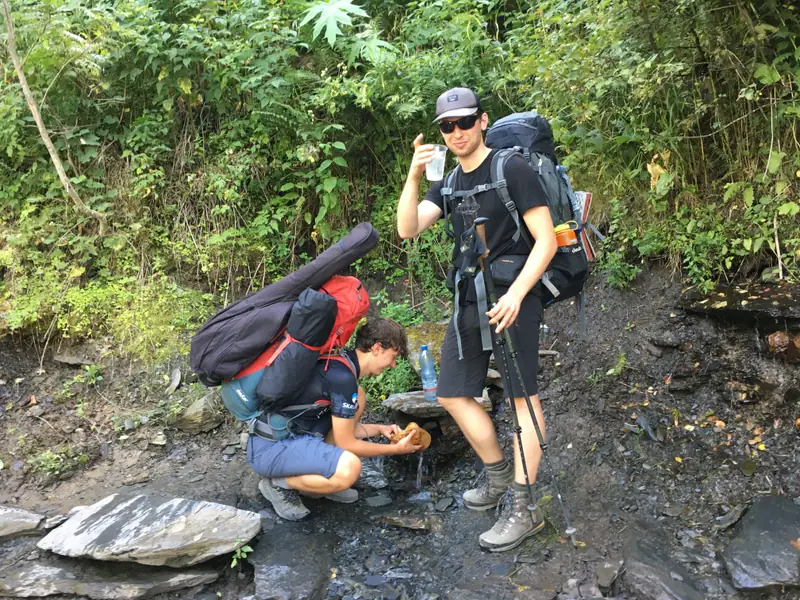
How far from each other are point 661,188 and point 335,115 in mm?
3434

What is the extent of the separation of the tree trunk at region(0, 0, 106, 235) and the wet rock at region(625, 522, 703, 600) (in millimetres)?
5902

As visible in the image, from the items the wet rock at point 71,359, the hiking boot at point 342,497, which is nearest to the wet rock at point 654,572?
the hiking boot at point 342,497

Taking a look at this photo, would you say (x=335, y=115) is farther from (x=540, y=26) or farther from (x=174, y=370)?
(x=174, y=370)

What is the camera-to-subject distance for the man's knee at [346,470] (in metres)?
3.70

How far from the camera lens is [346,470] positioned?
369 centimetres

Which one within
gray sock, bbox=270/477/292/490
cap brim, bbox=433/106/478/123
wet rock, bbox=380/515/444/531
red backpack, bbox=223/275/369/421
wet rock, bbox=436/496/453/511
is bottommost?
wet rock, bbox=436/496/453/511

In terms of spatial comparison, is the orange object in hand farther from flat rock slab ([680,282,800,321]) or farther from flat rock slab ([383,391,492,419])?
flat rock slab ([680,282,800,321])

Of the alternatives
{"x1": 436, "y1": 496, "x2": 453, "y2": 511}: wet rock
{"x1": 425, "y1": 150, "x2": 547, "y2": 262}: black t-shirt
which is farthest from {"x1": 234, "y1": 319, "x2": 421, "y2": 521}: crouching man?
{"x1": 425, "y1": 150, "x2": 547, "y2": 262}: black t-shirt

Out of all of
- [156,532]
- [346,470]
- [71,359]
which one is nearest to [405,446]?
[346,470]

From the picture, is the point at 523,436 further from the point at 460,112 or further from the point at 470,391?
the point at 460,112

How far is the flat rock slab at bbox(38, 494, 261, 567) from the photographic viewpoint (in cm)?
344

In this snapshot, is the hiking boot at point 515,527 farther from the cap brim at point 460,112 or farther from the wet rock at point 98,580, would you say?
the cap brim at point 460,112

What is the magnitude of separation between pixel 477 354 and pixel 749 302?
2266 millimetres

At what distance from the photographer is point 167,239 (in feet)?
21.8
